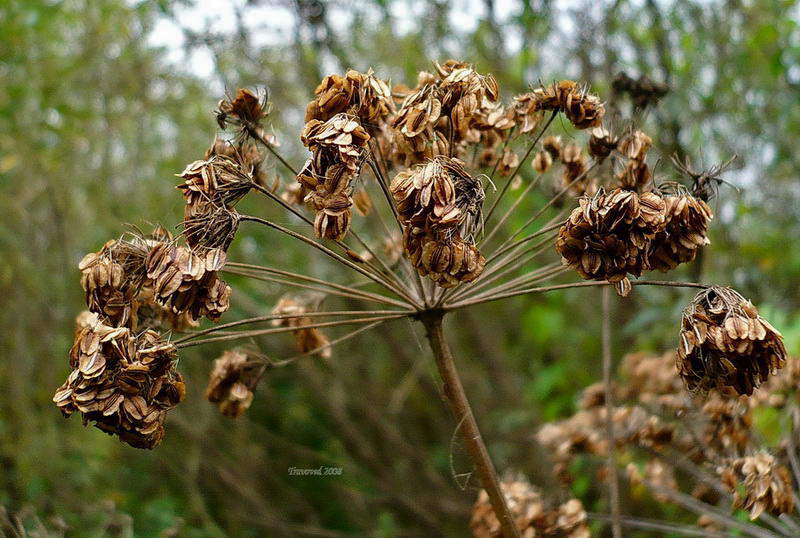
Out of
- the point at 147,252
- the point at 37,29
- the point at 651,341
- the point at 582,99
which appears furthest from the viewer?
the point at 651,341

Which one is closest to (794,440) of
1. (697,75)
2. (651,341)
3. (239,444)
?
(651,341)

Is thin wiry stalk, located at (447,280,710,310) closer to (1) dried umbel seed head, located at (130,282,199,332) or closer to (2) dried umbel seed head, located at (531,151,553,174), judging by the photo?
(2) dried umbel seed head, located at (531,151,553,174)

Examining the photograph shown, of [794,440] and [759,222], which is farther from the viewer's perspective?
[759,222]

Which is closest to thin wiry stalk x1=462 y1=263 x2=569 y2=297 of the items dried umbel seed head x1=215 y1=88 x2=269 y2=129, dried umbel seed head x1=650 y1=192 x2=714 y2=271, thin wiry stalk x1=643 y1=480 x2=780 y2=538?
dried umbel seed head x1=650 y1=192 x2=714 y2=271

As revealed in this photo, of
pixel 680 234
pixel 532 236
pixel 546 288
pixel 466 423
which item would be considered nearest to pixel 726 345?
pixel 680 234

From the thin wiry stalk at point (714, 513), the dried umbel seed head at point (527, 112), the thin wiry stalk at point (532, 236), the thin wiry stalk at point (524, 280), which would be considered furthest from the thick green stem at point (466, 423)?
the thin wiry stalk at point (714, 513)

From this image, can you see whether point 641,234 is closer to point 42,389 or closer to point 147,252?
point 147,252
